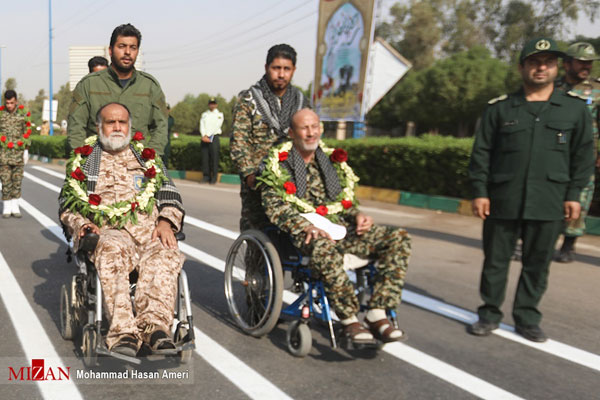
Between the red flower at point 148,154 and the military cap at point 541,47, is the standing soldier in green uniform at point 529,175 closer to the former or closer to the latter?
the military cap at point 541,47

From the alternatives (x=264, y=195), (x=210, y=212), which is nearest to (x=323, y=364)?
(x=264, y=195)

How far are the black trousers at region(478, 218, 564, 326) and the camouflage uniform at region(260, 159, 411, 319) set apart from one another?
0.97 meters

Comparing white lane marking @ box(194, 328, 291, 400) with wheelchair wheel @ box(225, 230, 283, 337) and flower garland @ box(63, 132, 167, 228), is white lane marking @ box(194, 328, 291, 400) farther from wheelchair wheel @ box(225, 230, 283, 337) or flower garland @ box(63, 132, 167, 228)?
flower garland @ box(63, 132, 167, 228)

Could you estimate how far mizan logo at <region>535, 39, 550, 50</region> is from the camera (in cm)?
425

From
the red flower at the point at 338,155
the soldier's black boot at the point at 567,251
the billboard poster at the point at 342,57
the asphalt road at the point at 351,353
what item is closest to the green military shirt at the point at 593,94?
the soldier's black boot at the point at 567,251

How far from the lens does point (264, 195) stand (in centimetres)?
432

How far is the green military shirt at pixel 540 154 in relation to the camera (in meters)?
4.39

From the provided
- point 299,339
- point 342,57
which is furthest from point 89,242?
point 342,57

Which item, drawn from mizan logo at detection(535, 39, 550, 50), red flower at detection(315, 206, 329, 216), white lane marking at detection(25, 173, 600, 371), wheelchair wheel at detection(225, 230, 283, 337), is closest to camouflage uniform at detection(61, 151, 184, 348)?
wheelchair wheel at detection(225, 230, 283, 337)

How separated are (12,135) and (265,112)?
6560mm

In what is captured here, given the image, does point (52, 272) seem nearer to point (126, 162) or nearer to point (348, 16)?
point (126, 162)

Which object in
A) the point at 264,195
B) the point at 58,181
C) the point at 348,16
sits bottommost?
the point at 58,181

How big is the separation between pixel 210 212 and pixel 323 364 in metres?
7.32

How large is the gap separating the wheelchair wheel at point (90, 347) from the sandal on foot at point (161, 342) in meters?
0.34
